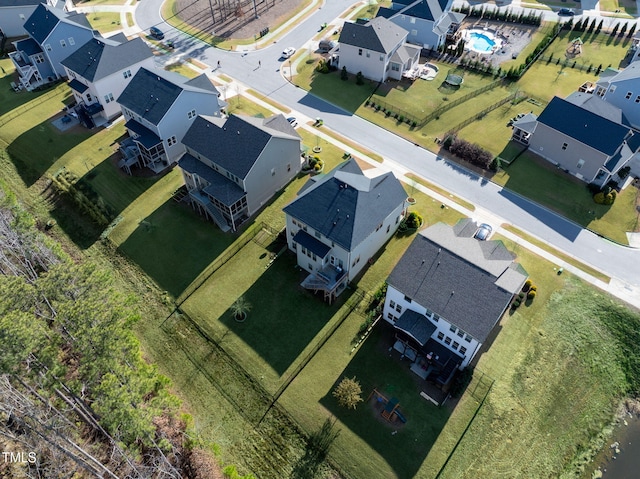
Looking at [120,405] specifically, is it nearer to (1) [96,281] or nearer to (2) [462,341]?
(1) [96,281]

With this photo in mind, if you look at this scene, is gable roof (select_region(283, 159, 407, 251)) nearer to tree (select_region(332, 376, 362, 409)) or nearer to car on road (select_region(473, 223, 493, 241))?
car on road (select_region(473, 223, 493, 241))

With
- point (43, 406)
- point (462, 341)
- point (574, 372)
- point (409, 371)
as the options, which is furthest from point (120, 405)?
point (574, 372)

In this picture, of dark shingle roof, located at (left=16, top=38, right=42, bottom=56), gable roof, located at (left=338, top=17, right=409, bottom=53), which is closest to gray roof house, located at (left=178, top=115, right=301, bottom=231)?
gable roof, located at (left=338, top=17, right=409, bottom=53)

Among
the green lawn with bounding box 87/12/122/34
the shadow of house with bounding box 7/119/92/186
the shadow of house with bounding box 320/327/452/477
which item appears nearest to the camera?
the shadow of house with bounding box 320/327/452/477

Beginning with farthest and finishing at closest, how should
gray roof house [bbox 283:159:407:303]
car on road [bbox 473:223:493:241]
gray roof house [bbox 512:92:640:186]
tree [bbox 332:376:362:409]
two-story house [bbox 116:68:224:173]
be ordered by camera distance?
two-story house [bbox 116:68:224:173] < gray roof house [bbox 512:92:640:186] < car on road [bbox 473:223:493:241] < gray roof house [bbox 283:159:407:303] < tree [bbox 332:376:362:409]

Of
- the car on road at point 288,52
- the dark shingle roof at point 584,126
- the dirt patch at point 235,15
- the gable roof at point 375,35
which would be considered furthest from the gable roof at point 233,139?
the dirt patch at point 235,15

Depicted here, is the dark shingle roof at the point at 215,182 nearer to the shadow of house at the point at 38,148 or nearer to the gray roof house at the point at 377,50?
the shadow of house at the point at 38,148

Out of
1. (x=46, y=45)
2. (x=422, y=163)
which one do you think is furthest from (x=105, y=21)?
(x=422, y=163)
